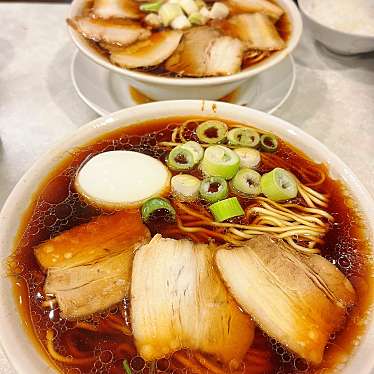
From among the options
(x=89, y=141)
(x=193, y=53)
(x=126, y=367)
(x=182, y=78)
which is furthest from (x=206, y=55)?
(x=126, y=367)

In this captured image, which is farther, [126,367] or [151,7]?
[151,7]

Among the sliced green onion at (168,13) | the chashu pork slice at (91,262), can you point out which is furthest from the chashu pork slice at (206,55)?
the chashu pork slice at (91,262)

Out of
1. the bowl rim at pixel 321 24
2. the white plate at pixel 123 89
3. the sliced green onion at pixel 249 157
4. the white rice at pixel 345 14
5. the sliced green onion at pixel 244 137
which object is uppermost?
the sliced green onion at pixel 244 137

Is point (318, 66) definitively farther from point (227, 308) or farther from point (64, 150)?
point (227, 308)

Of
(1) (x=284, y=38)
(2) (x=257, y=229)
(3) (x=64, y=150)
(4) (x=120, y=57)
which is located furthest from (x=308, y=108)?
(3) (x=64, y=150)

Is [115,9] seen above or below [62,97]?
above

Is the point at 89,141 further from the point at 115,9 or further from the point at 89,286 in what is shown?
the point at 115,9

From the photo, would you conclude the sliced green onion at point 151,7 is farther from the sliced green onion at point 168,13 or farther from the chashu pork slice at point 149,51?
the chashu pork slice at point 149,51
